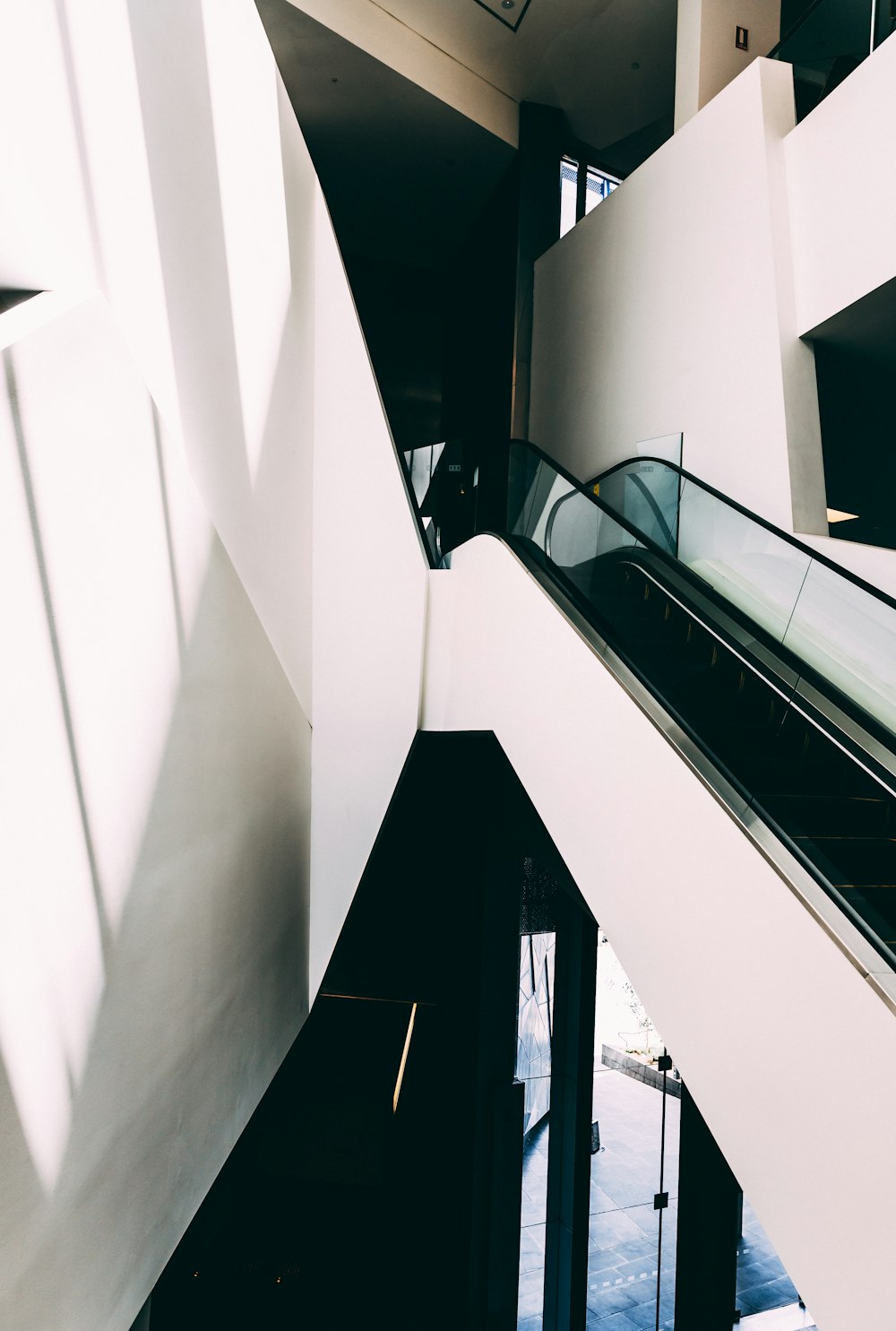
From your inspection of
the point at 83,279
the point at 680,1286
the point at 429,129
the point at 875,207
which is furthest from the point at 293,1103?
the point at 429,129

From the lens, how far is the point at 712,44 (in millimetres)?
8094

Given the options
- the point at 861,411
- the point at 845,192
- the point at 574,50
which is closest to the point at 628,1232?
the point at 861,411

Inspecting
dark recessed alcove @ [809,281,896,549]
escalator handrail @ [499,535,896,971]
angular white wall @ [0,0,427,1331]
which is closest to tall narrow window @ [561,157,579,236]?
dark recessed alcove @ [809,281,896,549]

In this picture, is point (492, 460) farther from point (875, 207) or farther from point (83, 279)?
point (83, 279)

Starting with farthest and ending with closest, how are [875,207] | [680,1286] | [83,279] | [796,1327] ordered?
[796,1327] → [680,1286] → [875,207] → [83,279]

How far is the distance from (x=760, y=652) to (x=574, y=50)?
923cm

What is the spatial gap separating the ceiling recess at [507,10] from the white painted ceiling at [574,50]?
40 millimetres

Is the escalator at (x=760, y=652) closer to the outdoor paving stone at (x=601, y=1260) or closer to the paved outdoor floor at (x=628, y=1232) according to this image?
the paved outdoor floor at (x=628, y=1232)

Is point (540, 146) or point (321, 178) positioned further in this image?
point (321, 178)

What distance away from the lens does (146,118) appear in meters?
3.21

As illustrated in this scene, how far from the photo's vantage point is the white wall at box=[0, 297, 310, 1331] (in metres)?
2.36

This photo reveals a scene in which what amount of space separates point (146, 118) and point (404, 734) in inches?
158

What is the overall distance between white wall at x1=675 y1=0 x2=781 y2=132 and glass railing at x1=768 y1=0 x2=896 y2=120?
1108 mm

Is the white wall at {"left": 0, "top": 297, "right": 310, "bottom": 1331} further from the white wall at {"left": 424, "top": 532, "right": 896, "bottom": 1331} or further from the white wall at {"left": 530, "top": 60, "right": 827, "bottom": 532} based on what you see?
the white wall at {"left": 530, "top": 60, "right": 827, "bottom": 532}
